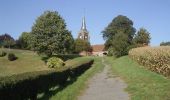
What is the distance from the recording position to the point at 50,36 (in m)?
80.1

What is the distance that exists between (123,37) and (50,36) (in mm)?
15828

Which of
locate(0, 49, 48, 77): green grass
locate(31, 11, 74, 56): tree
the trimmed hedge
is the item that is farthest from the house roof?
the trimmed hedge

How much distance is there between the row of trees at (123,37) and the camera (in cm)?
8028

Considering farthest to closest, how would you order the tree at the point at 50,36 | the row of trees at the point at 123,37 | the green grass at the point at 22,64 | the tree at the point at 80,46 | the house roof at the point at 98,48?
the house roof at the point at 98,48, the tree at the point at 80,46, the row of trees at the point at 123,37, the tree at the point at 50,36, the green grass at the point at 22,64

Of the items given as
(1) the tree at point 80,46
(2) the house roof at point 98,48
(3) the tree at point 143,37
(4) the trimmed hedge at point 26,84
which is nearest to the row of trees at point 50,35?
(3) the tree at point 143,37

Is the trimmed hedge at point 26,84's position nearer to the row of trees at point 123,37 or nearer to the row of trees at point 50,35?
Answer: the row of trees at point 50,35

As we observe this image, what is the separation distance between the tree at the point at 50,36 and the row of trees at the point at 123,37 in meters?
10.7

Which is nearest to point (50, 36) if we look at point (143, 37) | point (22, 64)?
point (22, 64)

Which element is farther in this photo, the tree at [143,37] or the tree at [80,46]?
the tree at [80,46]

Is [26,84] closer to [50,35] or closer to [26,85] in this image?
[26,85]

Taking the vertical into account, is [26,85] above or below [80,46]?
below

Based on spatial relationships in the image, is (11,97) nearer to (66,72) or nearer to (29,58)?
(66,72)

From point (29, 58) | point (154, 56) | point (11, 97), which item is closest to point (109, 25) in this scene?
point (29, 58)

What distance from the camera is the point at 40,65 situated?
257ft
